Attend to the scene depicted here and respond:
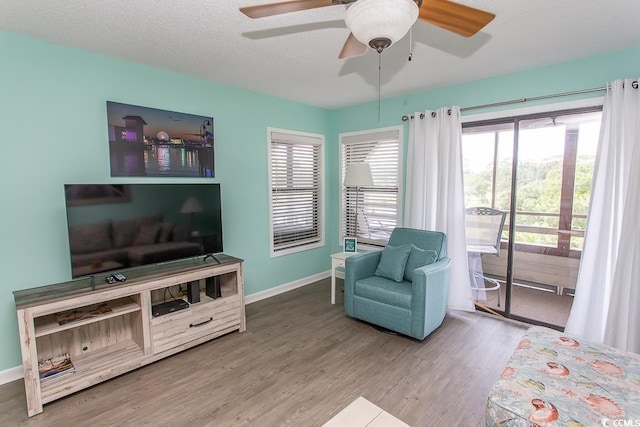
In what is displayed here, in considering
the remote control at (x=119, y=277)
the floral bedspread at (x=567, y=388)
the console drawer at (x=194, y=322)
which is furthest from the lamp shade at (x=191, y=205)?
the floral bedspread at (x=567, y=388)

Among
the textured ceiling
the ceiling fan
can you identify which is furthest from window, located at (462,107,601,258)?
the ceiling fan

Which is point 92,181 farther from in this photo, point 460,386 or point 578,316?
point 578,316

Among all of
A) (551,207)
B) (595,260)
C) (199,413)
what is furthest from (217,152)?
(595,260)

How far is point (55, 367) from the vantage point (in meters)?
2.21

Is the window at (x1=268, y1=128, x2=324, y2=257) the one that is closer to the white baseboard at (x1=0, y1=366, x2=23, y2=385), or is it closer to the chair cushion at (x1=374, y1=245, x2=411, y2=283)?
the chair cushion at (x1=374, y1=245, x2=411, y2=283)

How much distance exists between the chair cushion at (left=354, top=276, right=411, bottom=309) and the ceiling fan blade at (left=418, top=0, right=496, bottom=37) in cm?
218

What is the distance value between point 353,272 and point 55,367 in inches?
99.7

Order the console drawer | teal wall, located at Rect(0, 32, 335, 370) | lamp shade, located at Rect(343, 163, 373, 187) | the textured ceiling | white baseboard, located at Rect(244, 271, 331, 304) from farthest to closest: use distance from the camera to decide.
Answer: white baseboard, located at Rect(244, 271, 331, 304) → lamp shade, located at Rect(343, 163, 373, 187) → the console drawer → teal wall, located at Rect(0, 32, 335, 370) → the textured ceiling

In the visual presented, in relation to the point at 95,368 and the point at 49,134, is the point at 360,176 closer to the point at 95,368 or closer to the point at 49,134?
the point at 49,134

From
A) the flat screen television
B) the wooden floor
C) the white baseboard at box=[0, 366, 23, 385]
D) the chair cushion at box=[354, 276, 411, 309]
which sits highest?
the flat screen television

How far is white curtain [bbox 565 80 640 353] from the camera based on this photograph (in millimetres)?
2492

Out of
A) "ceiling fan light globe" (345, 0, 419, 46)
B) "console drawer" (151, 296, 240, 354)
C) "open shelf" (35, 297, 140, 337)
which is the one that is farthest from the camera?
"console drawer" (151, 296, 240, 354)

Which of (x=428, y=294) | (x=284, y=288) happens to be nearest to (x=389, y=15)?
(x=428, y=294)

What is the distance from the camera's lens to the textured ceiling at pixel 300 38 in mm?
1944
